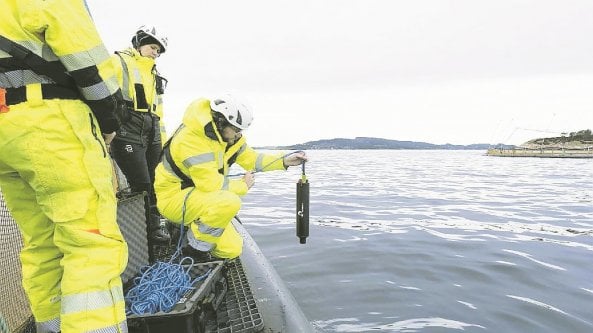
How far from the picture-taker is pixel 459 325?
3875 mm

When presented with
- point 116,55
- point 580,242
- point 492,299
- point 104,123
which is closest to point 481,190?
point 580,242

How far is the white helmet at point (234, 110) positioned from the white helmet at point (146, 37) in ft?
4.67

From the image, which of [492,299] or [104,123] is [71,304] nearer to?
[104,123]

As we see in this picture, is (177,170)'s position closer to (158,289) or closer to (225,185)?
(225,185)

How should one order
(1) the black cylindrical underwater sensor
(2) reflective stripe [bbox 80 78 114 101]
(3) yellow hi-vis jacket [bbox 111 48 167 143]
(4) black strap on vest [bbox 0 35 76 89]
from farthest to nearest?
(1) the black cylindrical underwater sensor
(3) yellow hi-vis jacket [bbox 111 48 167 143]
(2) reflective stripe [bbox 80 78 114 101]
(4) black strap on vest [bbox 0 35 76 89]

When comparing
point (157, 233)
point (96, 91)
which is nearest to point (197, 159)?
point (157, 233)

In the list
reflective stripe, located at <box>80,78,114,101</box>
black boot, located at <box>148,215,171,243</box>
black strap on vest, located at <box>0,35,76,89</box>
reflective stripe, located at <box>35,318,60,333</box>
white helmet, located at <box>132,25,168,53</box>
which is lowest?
reflective stripe, located at <box>35,318,60,333</box>

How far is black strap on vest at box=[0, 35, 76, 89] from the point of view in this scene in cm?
171

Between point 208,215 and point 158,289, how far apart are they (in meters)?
1.09

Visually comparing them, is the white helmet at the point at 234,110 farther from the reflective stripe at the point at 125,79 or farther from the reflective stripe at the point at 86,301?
the reflective stripe at the point at 86,301

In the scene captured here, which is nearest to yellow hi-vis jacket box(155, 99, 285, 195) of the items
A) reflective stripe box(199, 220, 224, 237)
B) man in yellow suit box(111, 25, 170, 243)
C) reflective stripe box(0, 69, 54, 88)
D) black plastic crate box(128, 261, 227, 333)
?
reflective stripe box(199, 220, 224, 237)

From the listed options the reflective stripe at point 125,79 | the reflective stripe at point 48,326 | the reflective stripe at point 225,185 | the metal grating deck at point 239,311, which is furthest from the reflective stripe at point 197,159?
the reflective stripe at point 48,326

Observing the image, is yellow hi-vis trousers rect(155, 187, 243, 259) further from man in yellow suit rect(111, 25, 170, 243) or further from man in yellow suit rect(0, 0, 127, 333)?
man in yellow suit rect(0, 0, 127, 333)

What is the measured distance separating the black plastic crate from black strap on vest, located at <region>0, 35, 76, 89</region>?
1344 millimetres
